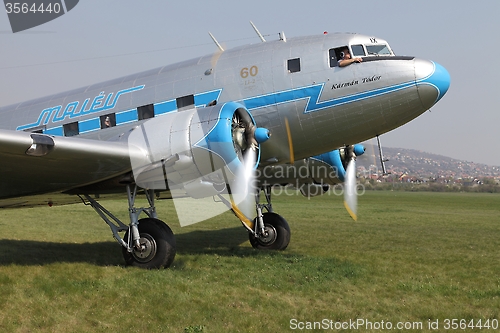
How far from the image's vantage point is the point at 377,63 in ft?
29.8

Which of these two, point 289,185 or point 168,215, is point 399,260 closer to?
point 289,185

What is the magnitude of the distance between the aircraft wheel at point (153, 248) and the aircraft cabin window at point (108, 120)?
2.58m

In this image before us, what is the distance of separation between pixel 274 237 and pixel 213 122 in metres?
5.46

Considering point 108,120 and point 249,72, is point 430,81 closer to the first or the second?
point 249,72

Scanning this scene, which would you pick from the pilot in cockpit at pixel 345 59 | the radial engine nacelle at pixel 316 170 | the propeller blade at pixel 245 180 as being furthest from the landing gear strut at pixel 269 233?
the pilot in cockpit at pixel 345 59

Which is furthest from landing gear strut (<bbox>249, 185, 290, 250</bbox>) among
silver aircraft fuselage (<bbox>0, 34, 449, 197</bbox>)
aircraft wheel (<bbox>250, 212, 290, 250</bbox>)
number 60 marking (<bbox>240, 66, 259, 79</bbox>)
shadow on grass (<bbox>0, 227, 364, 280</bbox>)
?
number 60 marking (<bbox>240, 66, 259, 79</bbox>)

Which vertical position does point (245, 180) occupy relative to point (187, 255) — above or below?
above

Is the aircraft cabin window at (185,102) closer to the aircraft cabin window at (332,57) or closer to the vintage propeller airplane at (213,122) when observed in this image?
the vintage propeller airplane at (213,122)

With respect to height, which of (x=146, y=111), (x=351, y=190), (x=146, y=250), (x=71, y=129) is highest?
(x=146, y=111)

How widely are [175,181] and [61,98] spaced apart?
4.67 metres

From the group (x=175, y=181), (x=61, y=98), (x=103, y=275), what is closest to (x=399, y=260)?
(x=175, y=181)

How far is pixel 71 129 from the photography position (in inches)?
422

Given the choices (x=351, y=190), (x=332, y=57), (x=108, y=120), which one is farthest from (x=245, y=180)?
→ (x=351, y=190)

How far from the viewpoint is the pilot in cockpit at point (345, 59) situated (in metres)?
9.21
